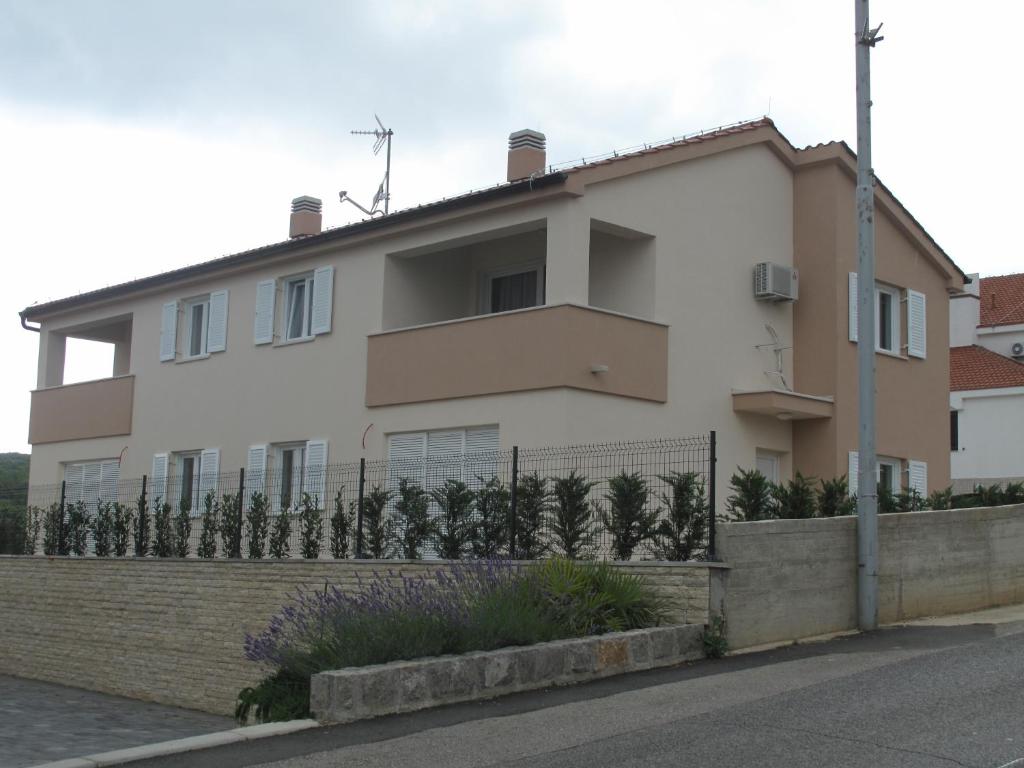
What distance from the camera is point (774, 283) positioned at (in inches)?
813

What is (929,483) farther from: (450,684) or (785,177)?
(450,684)

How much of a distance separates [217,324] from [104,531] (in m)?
4.27

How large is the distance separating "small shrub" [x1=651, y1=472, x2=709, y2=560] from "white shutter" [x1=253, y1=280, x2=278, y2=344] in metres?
10.8

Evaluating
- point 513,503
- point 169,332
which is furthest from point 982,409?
point 513,503

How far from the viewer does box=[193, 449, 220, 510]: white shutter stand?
2225 centimetres

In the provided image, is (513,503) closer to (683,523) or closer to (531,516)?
(531,516)

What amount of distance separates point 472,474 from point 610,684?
19.7 ft

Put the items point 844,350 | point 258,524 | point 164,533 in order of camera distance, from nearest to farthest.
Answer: point 258,524
point 844,350
point 164,533

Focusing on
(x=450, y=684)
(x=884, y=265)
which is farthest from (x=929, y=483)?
(x=450, y=684)

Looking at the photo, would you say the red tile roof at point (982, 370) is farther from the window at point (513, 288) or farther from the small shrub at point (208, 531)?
the small shrub at point (208, 531)

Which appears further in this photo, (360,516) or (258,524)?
(258,524)

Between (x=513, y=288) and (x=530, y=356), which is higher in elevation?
(x=513, y=288)

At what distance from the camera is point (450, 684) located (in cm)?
1074

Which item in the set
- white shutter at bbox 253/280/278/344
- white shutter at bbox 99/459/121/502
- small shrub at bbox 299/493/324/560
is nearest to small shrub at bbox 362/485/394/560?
small shrub at bbox 299/493/324/560
